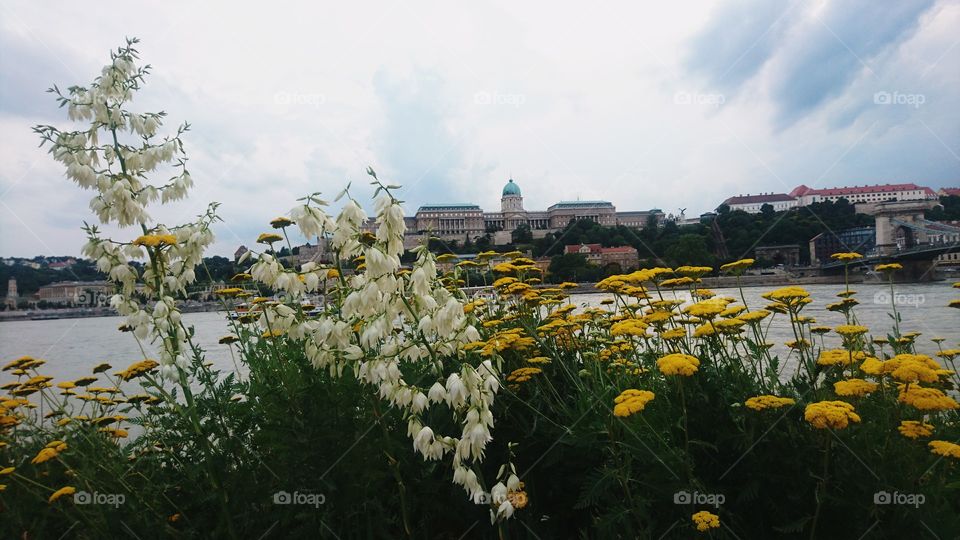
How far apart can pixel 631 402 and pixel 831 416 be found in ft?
A: 2.14

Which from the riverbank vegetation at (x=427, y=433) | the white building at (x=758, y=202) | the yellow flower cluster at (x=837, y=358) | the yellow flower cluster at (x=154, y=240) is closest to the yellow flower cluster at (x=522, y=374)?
the riverbank vegetation at (x=427, y=433)

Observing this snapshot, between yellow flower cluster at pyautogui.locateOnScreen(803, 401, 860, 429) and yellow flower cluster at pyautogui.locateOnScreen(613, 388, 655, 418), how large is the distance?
0.53 meters

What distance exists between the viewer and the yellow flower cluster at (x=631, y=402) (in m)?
1.81

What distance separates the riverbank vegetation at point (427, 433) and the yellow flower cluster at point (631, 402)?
0.8 inches

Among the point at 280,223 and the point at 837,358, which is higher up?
the point at 280,223

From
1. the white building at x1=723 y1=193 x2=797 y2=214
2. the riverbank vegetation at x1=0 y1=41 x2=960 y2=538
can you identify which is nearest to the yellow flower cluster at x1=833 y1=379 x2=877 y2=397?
the riverbank vegetation at x1=0 y1=41 x2=960 y2=538

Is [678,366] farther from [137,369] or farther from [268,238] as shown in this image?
[137,369]

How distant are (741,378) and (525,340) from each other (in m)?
1.11

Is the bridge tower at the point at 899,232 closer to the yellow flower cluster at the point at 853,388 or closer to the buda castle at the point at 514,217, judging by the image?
the yellow flower cluster at the point at 853,388

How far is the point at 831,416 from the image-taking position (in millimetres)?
1702

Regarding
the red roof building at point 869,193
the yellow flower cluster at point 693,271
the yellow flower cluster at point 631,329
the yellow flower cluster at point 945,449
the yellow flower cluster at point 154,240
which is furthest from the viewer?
the red roof building at point 869,193

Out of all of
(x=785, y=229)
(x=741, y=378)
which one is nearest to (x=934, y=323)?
(x=741, y=378)

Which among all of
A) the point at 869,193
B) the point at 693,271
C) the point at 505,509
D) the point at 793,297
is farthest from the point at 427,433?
the point at 869,193

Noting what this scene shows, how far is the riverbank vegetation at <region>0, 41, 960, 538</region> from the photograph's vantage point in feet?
6.01
